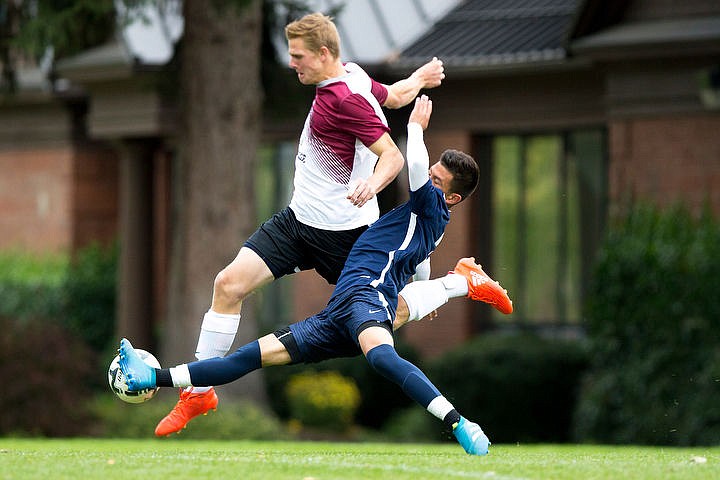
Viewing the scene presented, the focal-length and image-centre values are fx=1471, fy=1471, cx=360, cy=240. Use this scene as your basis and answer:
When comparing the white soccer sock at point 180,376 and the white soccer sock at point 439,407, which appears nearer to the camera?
the white soccer sock at point 439,407

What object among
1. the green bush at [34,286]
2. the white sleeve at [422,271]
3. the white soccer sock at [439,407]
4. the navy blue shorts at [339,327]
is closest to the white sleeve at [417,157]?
the navy blue shorts at [339,327]

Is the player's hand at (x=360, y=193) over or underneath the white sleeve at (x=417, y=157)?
underneath

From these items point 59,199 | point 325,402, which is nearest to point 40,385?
point 325,402

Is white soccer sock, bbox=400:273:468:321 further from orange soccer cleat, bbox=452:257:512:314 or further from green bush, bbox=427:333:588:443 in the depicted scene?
green bush, bbox=427:333:588:443

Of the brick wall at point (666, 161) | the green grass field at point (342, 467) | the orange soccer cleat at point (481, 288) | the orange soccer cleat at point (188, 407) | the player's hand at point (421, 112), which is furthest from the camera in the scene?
the brick wall at point (666, 161)

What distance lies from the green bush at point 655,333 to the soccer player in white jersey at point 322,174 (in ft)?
22.4

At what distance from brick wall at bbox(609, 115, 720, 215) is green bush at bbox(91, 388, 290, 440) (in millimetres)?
4381

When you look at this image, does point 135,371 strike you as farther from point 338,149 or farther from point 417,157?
point 417,157

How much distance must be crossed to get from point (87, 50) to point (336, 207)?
1194 centimetres

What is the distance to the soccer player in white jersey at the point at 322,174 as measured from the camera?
755 centimetres

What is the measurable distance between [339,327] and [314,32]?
1.52m

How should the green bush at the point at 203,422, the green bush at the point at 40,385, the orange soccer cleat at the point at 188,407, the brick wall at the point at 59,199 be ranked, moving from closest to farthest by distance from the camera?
1. the orange soccer cleat at the point at 188,407
2. the green bush at the point at 203,422
3. the green bush at the point at 40,385
4. the brick wall at the point at 59,199

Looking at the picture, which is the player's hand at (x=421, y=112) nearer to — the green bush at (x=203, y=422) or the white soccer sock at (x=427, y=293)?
the white soccer sock at (x=427, y=293)

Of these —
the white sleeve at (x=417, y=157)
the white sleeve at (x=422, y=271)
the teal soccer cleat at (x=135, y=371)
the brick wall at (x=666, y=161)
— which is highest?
the white sleeve at (x=417, y=157)
